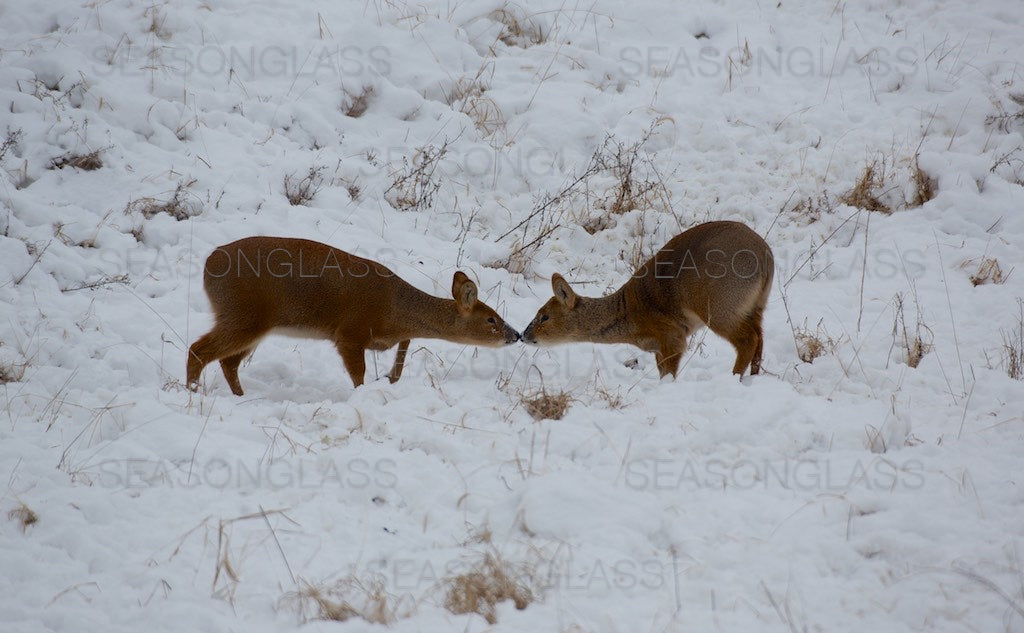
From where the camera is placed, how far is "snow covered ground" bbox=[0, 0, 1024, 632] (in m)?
4.23

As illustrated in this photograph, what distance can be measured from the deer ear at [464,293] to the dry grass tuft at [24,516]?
4167 mm

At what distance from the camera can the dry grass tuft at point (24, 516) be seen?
14.7 ft

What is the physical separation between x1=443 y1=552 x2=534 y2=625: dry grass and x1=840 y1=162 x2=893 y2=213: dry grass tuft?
7.18 m

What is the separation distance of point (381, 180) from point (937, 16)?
8.34 m

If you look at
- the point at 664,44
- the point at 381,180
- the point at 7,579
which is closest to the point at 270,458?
the point at 7,579

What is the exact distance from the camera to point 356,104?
11102 mm

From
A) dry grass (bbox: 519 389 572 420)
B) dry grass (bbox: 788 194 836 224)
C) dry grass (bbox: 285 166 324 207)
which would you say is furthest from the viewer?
dry grass (bbox: 788 194 836 224)

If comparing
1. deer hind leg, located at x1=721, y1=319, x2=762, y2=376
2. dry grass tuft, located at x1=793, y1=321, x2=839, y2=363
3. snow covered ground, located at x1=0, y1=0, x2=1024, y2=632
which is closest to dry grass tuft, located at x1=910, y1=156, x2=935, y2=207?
snow covered ground, located at x1=0, y1=0, x2=1024, y2=632

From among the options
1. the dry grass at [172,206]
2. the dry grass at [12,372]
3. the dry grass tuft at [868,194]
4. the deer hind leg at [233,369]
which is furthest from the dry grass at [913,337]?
the dry grass at [172,206]

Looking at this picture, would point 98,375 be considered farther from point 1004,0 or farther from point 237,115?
point 1004,0

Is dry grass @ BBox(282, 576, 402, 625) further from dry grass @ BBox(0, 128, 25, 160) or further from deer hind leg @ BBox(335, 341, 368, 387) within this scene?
dry grass @ BBox(0, 128, 25, 160)


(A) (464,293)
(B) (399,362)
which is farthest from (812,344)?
(B) (399,362)

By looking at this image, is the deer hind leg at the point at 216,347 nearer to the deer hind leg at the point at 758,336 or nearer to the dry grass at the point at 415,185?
the dry grass at the point at 415,185

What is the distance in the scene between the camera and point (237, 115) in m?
10.4
